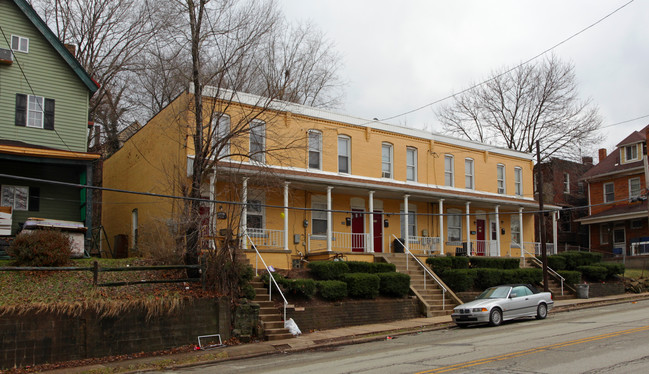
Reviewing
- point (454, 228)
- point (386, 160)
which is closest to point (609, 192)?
point (454, 228)

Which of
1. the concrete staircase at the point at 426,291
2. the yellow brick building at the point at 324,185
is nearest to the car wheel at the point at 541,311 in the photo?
the concrete staircase at the point at 426,291

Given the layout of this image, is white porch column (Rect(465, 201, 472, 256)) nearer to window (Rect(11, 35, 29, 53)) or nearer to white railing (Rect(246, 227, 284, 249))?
white railing (Rect(246, 227, 284, 249))

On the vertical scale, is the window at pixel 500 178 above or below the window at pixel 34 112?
below

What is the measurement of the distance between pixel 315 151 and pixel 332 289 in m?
8.53

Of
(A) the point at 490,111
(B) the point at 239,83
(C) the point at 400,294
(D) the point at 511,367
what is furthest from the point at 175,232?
(A) the point at 490,111

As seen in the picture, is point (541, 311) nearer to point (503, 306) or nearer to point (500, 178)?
point (503, 306)

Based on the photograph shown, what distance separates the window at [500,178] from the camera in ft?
112

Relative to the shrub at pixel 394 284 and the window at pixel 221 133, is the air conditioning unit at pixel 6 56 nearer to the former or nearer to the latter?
the window at pixel 221 133

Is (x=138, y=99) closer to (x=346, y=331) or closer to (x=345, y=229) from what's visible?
(x=345, y=229)

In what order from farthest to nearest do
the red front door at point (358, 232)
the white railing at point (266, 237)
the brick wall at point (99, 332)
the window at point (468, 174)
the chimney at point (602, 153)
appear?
1. the chimney at point (602, 153)
2. the window at point (468, 174)
3. the red front door at point (358, 232)
4. the white railing at point (266, 237)
5. the brick wall at point (99, 332)

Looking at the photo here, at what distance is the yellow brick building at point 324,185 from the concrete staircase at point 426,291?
126 cm

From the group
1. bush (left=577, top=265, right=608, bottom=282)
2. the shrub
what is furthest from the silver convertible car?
bush (left=577, top=265, right=608, bottom=282)

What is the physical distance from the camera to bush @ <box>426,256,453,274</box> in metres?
25.5

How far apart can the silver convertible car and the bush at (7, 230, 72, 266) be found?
506 inches
